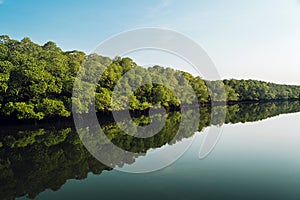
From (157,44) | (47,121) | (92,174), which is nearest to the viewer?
(92,174)

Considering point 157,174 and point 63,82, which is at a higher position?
point 63,82

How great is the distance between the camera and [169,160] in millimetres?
14875

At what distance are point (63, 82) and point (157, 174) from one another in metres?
22.2

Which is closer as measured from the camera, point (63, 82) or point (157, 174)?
point (157, 174)

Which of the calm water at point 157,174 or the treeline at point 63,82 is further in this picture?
the treeline at point 63,82

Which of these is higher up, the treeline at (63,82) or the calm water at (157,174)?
the treeline at (63,82)

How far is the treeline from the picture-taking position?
89.5ft

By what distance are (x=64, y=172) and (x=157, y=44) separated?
8619 millimetres

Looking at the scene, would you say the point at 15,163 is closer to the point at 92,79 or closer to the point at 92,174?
the point at 92,174

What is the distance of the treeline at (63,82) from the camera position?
27.3 meters

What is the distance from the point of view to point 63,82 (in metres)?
31.0

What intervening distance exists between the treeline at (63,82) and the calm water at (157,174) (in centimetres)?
906

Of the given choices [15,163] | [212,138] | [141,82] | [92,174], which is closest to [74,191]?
[92,174]

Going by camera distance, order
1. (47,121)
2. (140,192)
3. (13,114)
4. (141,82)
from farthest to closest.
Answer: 1. (141,82)
2. (47,121)
3. (13,114)
4. (140,192)
